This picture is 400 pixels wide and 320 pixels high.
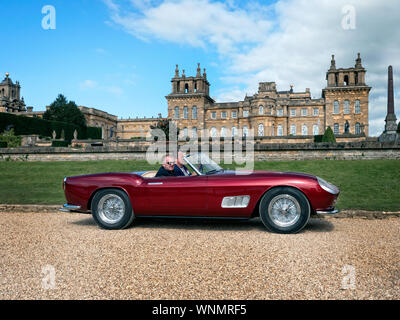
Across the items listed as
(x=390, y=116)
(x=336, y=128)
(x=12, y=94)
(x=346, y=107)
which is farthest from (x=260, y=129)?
(x=12, y=94)

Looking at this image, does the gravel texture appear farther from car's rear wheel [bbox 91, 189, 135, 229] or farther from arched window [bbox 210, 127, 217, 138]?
arched window [bbox 210, 127, 217, 138]

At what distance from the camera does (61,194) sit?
376 inches

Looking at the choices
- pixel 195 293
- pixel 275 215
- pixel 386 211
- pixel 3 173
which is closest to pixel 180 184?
pixel 275 215

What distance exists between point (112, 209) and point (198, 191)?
1.58 m

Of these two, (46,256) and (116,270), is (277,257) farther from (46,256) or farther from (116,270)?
(46,256)

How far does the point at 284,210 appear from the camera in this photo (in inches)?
188

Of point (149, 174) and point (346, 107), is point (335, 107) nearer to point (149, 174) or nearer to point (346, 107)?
point (346, 107)

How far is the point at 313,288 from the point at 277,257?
0.89 meters

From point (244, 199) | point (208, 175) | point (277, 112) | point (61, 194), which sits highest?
point (277, 112)

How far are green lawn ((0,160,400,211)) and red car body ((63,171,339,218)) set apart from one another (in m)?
2.48

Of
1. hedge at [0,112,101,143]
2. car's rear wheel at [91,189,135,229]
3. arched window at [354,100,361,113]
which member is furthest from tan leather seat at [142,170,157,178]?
arched window at [354,100,361,113]

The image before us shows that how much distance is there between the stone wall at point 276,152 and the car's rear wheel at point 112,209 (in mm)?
10580
